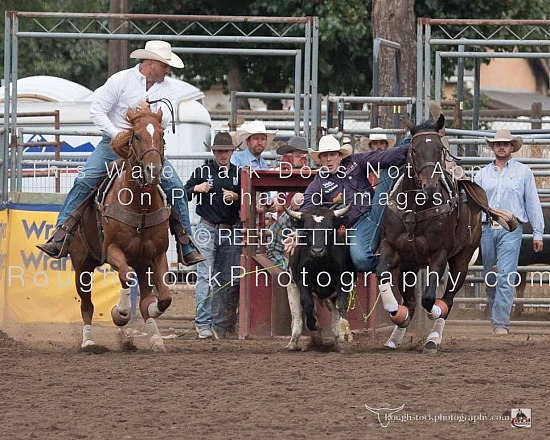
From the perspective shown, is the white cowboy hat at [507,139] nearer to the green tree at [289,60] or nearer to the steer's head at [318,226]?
the steer's head at [318,226]

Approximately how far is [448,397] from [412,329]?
4743 millimetres

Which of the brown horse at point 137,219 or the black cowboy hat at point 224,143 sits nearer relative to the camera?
the brown horse at point 137,219

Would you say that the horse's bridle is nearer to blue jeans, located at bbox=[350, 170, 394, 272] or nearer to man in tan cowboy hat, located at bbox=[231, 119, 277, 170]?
blue jeans, located at bbox=[350, 170, 394, 272]

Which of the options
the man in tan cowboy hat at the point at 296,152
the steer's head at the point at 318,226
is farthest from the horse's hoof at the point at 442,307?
the man in tan cowboy hat at the point at 296,152

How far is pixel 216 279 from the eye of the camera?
11.6 metres

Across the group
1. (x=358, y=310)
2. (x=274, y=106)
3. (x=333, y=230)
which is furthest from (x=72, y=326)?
(x=274, y=106)

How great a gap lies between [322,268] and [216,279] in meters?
2.27

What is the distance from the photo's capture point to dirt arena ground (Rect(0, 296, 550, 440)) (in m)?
6.17

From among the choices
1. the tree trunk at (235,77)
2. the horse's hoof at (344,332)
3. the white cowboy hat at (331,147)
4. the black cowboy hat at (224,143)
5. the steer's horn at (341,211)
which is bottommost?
the horse's hoof at (344,332)

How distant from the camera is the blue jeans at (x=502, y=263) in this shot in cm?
1179

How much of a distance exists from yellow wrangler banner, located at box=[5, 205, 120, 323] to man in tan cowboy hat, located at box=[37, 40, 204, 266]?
246 cm

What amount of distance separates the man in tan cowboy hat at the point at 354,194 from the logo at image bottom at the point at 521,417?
135 inches

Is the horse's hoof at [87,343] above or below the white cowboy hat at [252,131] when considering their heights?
below

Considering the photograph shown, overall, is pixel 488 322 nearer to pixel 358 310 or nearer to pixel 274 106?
pixel 358 310
